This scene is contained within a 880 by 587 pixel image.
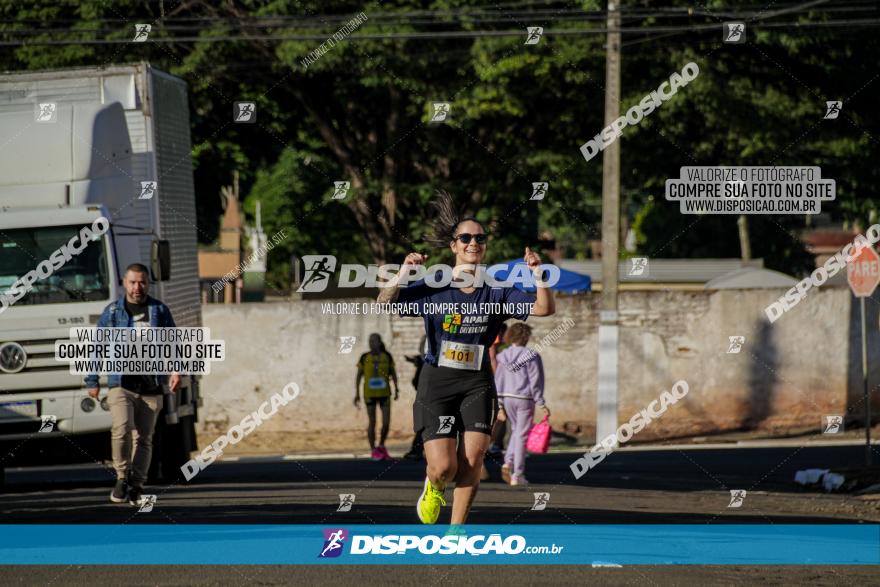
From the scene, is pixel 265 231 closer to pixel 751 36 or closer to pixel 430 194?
pixel 430 194

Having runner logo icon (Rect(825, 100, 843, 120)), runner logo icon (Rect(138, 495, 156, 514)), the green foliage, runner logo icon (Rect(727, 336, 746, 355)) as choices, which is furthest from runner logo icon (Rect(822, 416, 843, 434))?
runner logo icon (Rect(138, 495, 156, 514))

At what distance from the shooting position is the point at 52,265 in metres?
15.4

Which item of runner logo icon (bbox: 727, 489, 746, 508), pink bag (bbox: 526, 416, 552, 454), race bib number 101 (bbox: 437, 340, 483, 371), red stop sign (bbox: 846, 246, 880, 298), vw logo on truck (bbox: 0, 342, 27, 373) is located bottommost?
runner logo icon (bbox: 727, 489, 746, 508)

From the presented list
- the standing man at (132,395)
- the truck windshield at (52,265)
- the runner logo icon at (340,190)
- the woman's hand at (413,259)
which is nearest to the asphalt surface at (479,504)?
the standing man at (132,395)

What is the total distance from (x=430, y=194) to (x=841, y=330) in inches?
355

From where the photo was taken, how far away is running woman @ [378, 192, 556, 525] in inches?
360

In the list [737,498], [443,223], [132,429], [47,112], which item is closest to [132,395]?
[132,429]

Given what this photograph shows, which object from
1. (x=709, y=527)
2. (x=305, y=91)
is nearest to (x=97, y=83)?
(x=709, y=527)

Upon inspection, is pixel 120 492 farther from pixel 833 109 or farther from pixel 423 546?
pixel 833 109

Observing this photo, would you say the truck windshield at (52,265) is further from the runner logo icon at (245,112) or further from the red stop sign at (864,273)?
the runner logo icon at (245,112)

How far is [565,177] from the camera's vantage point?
30859 mm

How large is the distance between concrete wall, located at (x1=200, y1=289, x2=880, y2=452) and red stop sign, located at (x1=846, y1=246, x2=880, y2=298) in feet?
23.2

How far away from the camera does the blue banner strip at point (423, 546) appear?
28.6ft

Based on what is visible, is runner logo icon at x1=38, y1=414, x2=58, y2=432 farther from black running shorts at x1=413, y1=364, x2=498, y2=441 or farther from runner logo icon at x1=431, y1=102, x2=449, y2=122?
runner logo icon at x1=431, y1=102, x2=449, y2=122
